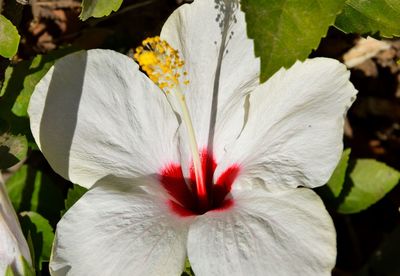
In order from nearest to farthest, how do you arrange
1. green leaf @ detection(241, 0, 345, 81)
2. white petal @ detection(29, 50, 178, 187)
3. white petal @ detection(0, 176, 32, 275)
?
green leaf @ detection(241, 0, 345, 81) < white petal @ detection(0, 176, 32, 275) < white petal @ detection(29, 50, 178, 187)

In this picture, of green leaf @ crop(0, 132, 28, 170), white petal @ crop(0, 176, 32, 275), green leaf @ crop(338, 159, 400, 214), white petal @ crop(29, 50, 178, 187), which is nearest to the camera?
white petal @ crop(0, 176, 32, 275)

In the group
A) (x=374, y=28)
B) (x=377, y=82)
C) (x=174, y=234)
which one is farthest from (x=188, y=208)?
(x=377, y=82)

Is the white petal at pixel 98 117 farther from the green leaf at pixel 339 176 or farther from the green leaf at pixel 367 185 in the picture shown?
the green leaf at pixel 367 185

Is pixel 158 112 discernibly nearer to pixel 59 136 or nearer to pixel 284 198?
pixel 59 136

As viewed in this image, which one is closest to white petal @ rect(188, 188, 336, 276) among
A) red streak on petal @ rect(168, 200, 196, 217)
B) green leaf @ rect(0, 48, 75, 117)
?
red streak on petal @ rect(168, 200, 196, 217)

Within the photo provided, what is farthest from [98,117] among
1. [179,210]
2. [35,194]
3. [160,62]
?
[35,194]

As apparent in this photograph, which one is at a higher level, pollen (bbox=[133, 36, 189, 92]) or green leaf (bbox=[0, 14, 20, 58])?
green leaf (bbox=[0, 14, 20, 58])

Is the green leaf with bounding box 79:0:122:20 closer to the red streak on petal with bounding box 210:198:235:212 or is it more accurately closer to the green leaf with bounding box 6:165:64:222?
the red streak on petal with bounding box 210:198:235:212

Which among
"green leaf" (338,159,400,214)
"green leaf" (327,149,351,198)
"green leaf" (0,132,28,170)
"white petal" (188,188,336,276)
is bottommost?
"green leaf" (338,159,400,214)
